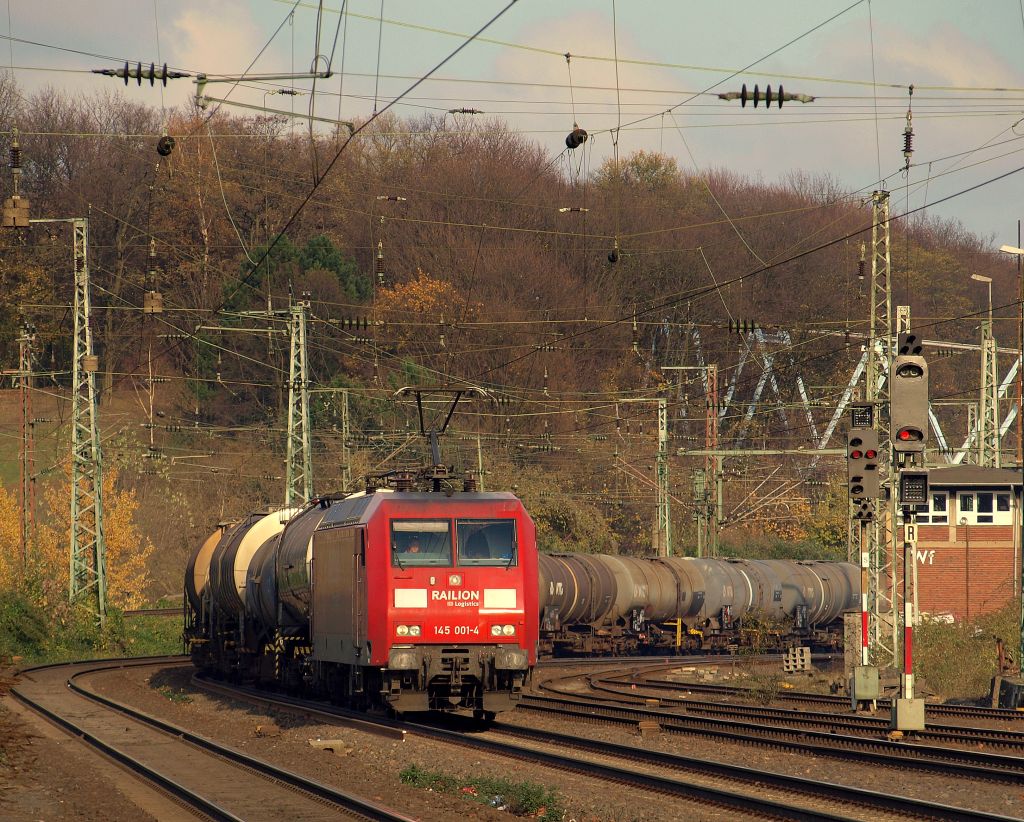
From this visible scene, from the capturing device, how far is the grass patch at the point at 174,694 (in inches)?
1101

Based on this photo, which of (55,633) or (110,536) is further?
(110,536)

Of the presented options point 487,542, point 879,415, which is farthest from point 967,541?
point 487,542

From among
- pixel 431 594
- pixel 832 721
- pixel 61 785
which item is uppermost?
pixel 431 594

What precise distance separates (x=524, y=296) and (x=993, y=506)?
25757mm

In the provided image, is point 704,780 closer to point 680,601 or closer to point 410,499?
point 410,499

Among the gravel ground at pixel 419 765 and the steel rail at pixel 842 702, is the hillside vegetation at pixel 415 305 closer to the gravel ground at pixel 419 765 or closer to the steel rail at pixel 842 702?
the steel rail at pixel 842 702

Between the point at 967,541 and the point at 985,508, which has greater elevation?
the point at 985,508

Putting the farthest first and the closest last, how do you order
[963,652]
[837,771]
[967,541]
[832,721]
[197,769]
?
[967,541], [963,652], [832,721], [197,769], [837,771]

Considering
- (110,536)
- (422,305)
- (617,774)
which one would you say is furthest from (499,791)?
(422,305)

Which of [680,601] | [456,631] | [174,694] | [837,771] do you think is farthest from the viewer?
[680,601]

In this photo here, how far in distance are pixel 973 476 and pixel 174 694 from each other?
3076 centimetres

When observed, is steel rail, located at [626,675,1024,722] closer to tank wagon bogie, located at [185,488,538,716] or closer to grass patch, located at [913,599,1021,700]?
grass patch, located at [913,599,1021,700]

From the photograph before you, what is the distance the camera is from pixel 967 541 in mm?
50312

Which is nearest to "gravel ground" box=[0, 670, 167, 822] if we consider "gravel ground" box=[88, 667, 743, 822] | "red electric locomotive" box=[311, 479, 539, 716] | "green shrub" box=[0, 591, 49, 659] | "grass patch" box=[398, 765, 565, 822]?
"gravel ground" box=[88, 667, 743, 822]
